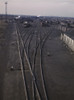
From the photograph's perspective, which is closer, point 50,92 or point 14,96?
point 14,96

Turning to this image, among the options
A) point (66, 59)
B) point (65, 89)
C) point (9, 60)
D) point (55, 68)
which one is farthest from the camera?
point (66, 59)

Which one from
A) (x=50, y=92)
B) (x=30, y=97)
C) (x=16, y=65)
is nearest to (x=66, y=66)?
(x=16, y=65)

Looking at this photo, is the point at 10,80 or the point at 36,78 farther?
the point at 36,78

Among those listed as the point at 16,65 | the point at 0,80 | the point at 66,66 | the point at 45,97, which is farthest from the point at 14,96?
the point at 66,66

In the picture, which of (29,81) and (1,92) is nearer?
(1,92)

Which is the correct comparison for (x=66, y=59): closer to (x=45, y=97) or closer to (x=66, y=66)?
(x=66, y=66)

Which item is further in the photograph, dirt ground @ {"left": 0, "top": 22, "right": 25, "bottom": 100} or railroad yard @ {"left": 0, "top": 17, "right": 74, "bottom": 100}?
railroad yard @ {"left": 0, "top": 17, "right": 74, "bottom": 100}

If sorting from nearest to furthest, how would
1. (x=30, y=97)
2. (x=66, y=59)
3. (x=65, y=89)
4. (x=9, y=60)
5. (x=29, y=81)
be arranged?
(x=30, y=97), (x=65, y=89), (x=29, y=81), (x=9, y=60), (x=66, y=59)

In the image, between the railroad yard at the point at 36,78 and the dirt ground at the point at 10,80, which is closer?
the dirt ground at the point at 10,80

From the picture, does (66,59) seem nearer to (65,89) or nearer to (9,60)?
(9,60)
